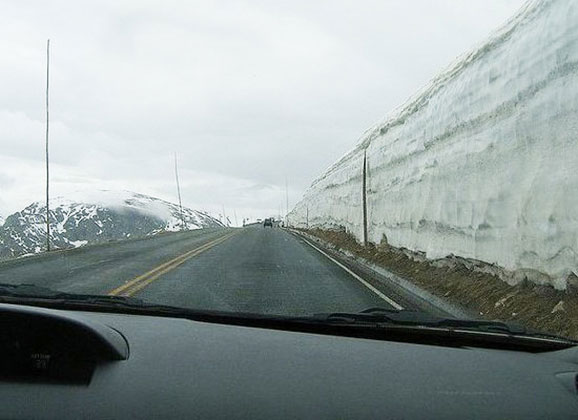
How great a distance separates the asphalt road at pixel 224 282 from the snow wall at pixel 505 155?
1.88 meters

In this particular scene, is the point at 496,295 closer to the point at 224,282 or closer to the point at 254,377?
the point at 224,282

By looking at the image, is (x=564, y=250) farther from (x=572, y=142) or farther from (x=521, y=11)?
(x=521, y=11)

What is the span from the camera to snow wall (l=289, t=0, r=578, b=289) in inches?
331

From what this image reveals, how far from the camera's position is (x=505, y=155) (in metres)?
10.4

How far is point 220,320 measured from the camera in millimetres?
4059

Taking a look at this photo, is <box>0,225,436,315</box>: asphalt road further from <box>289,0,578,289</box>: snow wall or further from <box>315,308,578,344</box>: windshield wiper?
<box>315,308,578,344</box>: windshield wiper

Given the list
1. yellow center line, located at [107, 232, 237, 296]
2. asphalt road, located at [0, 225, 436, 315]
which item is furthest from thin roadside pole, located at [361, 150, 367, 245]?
yellow center line, located at [107, 232, 237, 296]

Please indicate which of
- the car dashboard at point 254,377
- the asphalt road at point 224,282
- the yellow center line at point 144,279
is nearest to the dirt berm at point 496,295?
the asphalt road at point 224,282

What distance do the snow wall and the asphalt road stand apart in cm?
188

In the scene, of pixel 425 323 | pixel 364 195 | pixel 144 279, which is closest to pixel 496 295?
pixel 425 323

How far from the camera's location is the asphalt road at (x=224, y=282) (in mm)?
9336

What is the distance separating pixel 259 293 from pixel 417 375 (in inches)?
300

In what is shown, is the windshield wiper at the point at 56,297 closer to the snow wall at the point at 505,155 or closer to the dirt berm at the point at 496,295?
the dirt berm at the point at 496,295

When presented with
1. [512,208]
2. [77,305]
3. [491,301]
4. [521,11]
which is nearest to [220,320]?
[77,305]
